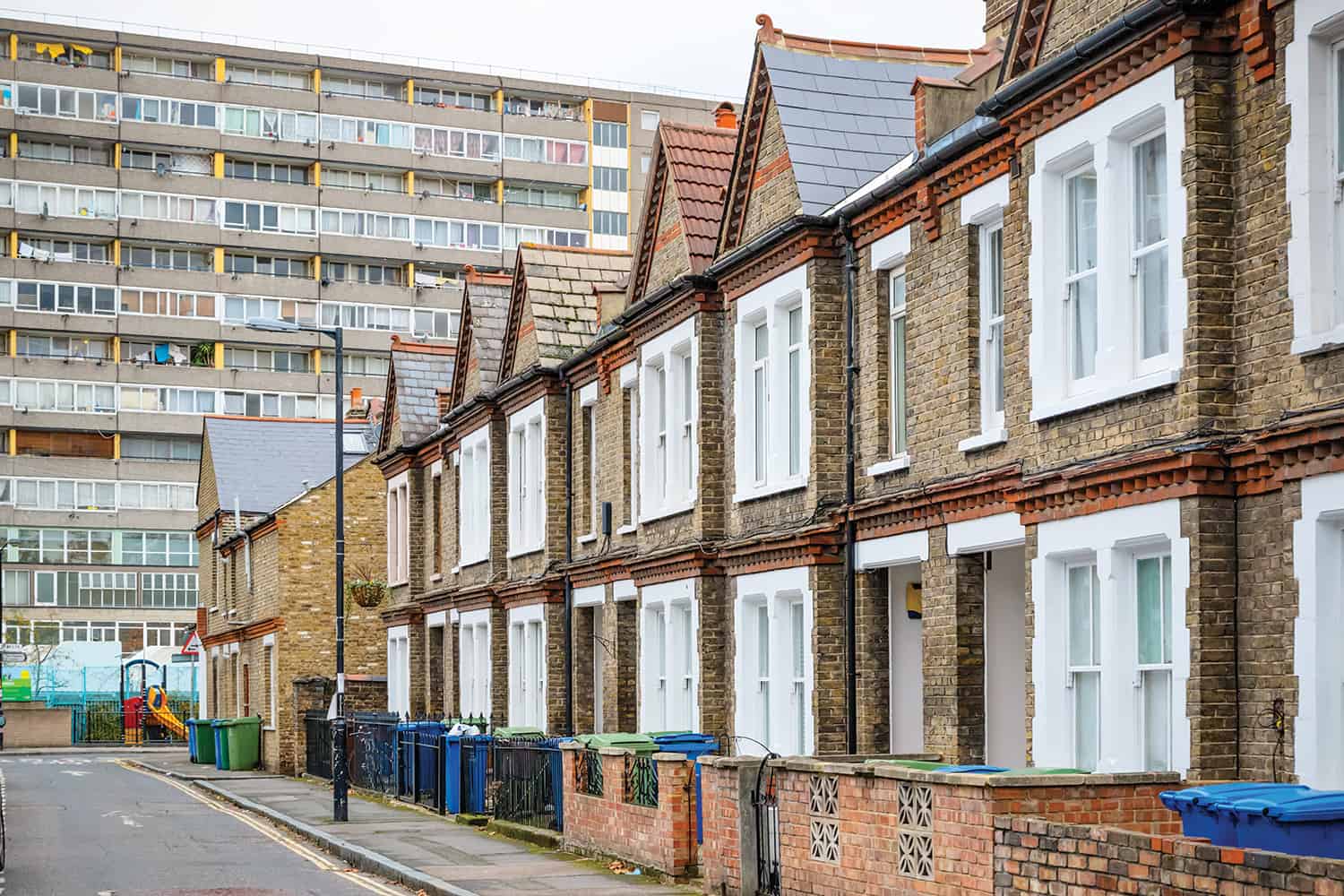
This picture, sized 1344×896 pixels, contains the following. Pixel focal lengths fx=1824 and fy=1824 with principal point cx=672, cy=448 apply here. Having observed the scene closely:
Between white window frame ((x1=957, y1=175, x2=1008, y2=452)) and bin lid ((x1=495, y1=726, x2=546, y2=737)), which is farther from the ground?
white window frame ((x1=957, y1=175, x2=1008, y2=452))

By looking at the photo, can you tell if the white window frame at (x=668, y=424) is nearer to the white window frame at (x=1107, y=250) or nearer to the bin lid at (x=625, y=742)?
the bin lid at (x=625, y=742)

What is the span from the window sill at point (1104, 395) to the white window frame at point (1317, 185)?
1.38 meters

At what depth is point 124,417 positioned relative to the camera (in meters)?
95.4

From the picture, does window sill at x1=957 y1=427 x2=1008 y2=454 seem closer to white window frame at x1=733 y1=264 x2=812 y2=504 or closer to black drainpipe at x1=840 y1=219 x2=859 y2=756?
black drainpipe at x1=840 y1=219 x2=859 y2=756

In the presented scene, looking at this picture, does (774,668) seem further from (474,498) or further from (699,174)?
(474,498)

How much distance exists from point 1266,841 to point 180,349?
92830 mm

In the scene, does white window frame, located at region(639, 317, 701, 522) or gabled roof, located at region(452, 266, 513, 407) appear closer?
white window frame, located at region(639, 317, 701, 522)

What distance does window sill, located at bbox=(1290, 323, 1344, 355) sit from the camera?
11.6 meters

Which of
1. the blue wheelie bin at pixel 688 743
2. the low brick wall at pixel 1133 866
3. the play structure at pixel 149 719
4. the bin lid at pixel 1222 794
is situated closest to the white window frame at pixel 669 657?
the blue wheelie bin at pixel 688 743

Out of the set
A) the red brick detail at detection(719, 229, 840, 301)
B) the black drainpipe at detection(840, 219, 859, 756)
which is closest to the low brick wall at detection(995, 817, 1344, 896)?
the black drainpipe at detection(840, 219, 859, 756)

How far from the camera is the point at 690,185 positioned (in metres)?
24.8

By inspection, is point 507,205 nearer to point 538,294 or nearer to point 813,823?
point 538,294

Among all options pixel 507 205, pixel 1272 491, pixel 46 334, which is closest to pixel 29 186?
pixel 46 334

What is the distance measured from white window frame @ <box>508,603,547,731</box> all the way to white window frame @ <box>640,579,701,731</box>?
16.4 feet
